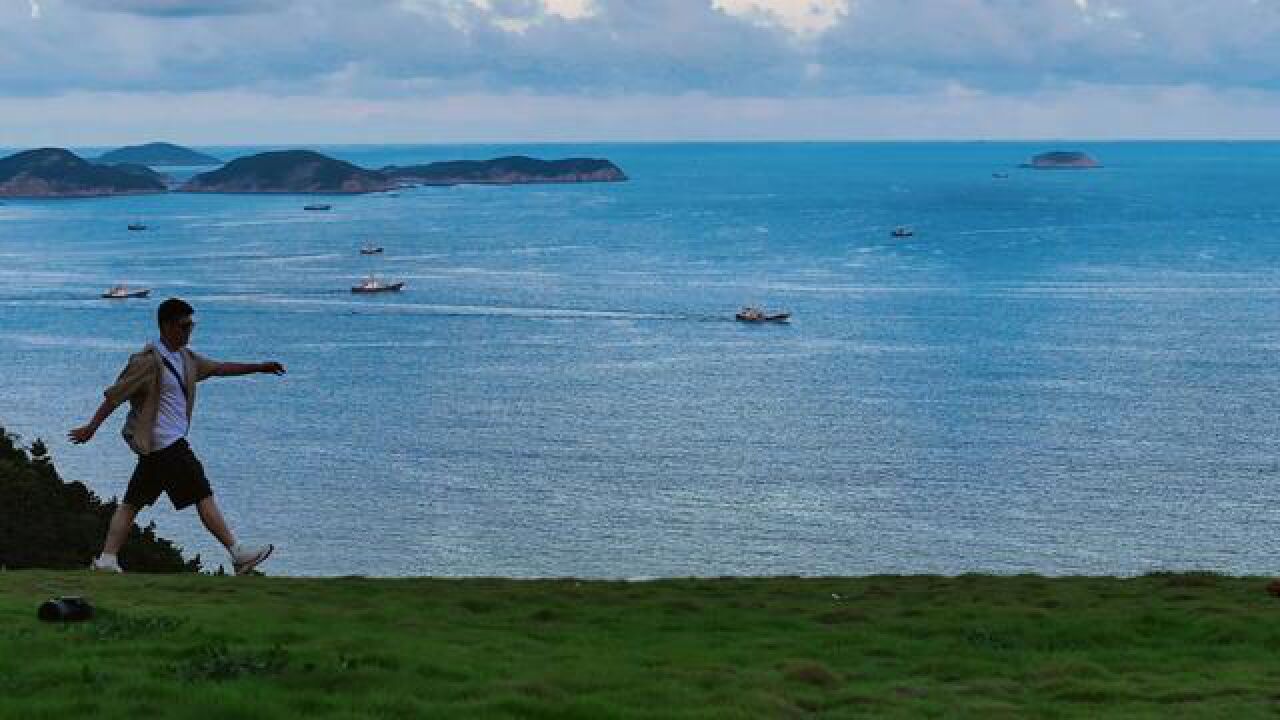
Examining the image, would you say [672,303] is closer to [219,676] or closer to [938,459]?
[938,459]

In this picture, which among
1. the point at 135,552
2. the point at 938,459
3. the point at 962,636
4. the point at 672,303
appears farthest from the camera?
the point at 672,303

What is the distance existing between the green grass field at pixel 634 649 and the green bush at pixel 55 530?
736 inches

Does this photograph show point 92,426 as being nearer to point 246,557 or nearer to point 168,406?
point 168,406

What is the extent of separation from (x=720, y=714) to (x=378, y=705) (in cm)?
191

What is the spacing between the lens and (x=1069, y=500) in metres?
63.0

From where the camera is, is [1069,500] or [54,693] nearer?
[54,693]

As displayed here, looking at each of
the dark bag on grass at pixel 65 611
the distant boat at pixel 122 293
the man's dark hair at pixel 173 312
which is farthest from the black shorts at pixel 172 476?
the distant boat at pixel 122 293

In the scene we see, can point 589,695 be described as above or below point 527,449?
above

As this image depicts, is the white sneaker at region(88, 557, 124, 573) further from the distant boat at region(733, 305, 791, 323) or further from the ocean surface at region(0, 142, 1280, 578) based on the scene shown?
the distant boat at region(733, 305, 791, 323)

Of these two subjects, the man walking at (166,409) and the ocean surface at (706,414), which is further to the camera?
the ocean surface at (706,414)

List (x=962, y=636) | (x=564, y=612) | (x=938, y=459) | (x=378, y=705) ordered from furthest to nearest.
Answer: (x=938, y=459) < (x=564, y=612) < (x=962, y=636) < (x=378, y=705)

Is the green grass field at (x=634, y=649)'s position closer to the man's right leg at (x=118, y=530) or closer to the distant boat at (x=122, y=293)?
the man's right leg at (x=118, y=530)

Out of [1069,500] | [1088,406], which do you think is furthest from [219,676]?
[1088,406]

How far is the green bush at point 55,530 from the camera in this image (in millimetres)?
32969
